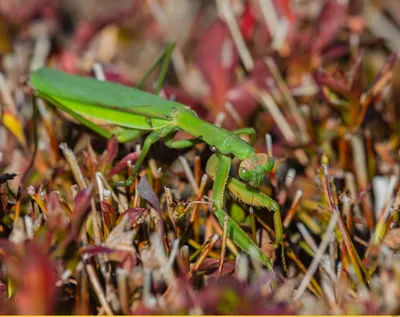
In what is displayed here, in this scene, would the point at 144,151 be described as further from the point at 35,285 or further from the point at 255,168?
the point at 35,285

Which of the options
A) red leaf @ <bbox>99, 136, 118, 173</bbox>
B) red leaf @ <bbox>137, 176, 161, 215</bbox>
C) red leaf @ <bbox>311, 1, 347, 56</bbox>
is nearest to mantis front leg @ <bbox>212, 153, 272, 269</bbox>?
red leaf @ <bbox>137, 176, 161, 215</bbox>

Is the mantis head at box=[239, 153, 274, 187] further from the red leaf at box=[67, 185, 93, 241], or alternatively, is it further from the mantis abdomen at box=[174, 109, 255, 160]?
the red leaf at box=[67, 185, 93, 241]

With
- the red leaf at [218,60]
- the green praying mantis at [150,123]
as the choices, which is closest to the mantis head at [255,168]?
the green praying mantis at [150,123]

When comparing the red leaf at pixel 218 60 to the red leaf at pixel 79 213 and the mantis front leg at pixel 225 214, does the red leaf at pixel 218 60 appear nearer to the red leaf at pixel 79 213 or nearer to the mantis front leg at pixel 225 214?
the mantis front leg at pixel 225 214

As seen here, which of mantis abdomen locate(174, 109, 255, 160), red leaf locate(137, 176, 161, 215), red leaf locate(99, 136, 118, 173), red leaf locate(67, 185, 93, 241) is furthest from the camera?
red leaf locate(99, 136, 118, 173)

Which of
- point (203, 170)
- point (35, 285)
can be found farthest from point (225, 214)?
point (35, 285)

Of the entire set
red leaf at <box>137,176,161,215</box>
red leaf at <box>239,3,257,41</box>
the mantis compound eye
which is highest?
red leaf at <box>239,3,257,41</box>
